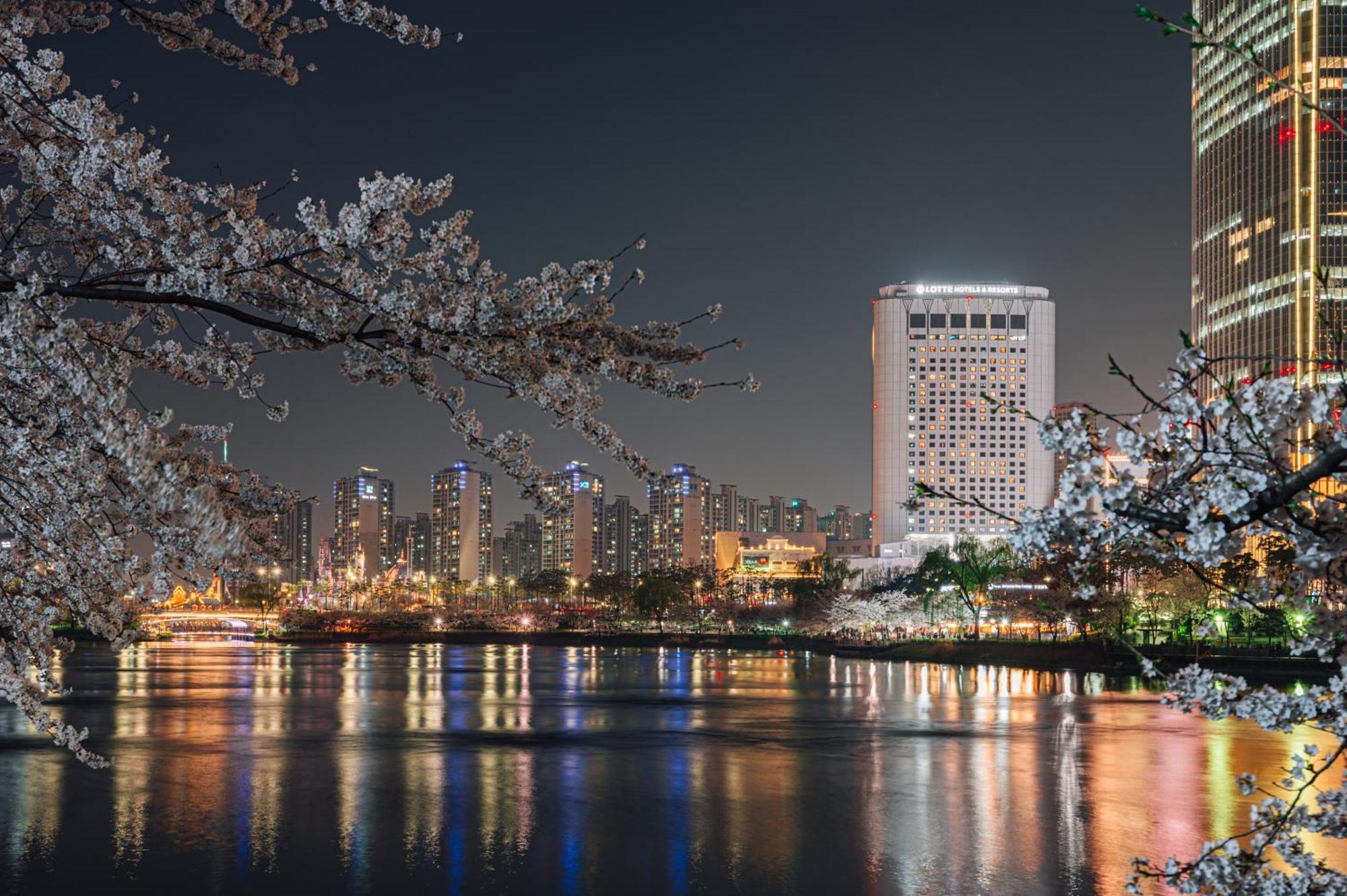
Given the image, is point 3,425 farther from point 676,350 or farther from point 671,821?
point 671,821

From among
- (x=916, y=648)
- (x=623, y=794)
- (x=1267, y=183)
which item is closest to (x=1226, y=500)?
(x=623, y=794)

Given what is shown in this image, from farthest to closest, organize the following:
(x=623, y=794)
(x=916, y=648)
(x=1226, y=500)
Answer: (x=916, y=648) → (x=623, y=794) → (x=1226, y=500)

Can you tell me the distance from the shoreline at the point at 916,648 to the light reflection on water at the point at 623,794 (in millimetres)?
4560

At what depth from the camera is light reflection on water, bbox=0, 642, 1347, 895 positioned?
19.0 meters

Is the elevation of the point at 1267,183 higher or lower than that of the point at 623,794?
higher

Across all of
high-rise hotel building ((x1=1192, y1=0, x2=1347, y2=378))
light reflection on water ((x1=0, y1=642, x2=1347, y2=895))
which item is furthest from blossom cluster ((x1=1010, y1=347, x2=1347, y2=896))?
high-rise hotel building ((x1=1192, y1=0, x2=1347, y2=378))

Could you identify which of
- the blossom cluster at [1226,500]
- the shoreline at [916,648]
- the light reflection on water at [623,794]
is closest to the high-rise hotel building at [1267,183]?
the shoreline at [916,648]

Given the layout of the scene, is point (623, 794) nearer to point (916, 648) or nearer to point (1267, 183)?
point (916, 648)

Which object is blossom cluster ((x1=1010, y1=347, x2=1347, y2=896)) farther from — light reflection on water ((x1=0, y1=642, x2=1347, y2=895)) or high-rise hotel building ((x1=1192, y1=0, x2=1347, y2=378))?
high-rise hotel building ((x1=1192, y1=0, x2=1347, y2=378))

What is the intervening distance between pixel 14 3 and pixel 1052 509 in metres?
6.02

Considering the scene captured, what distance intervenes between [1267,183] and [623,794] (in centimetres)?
13169

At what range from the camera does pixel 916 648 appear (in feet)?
306

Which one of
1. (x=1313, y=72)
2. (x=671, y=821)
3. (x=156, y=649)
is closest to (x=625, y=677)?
(x=671, y=821)

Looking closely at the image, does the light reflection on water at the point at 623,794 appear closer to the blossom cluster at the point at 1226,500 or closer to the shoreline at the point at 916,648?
the shoreline at the point at 916,648
